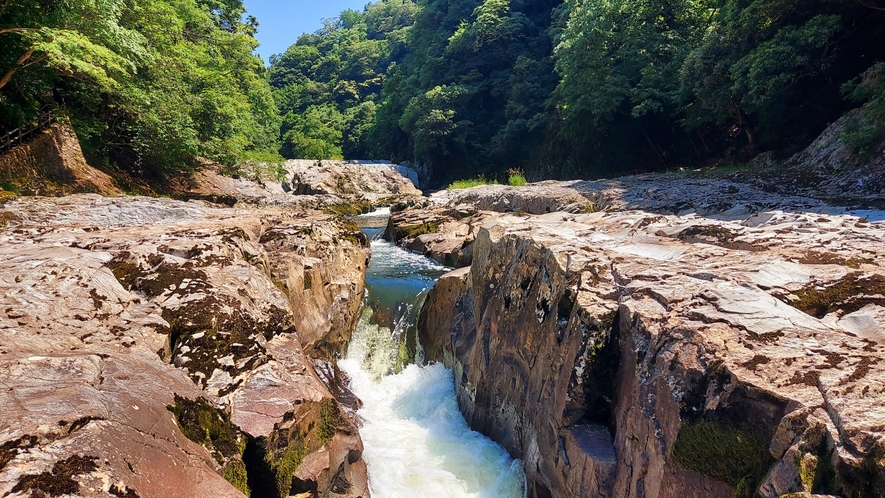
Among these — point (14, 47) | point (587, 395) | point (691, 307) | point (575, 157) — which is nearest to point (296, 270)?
point (587, 395)

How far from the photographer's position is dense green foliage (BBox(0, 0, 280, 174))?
9320mm

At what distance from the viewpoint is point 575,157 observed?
27188mm

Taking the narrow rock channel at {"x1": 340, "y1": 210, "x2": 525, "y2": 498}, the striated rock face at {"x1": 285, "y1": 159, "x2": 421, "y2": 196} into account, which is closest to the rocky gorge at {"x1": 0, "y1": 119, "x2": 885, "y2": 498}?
the narrow rock channel at {"x1": 340, "y1": 210, "x2": 525, "y2": 498}

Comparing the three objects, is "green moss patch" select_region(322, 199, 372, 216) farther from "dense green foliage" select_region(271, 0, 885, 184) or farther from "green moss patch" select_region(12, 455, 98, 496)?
"green moss patch" select_region(12, 455, 98, 496)

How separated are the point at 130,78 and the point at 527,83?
24.9m

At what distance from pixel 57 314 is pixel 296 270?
3.68m

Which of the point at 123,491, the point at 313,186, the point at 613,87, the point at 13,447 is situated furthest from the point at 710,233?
the point at 313,186

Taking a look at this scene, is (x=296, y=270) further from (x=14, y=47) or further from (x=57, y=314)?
(x=14, y=47)

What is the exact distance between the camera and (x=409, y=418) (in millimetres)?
6648

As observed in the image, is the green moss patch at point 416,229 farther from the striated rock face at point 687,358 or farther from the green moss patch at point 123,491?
the green moss patch at point 123,491

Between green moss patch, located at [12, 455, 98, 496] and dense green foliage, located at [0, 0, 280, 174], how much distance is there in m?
8.92

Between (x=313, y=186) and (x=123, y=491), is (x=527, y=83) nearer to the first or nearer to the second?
(x=313, y=186)

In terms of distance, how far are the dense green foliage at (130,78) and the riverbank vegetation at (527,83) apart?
0.16 ft

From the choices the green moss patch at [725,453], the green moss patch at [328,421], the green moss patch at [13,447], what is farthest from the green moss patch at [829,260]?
Result: the green moss patch at [13,447]
